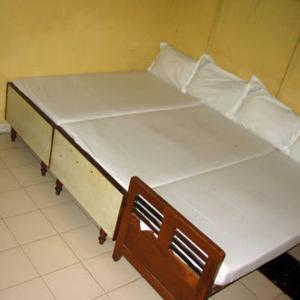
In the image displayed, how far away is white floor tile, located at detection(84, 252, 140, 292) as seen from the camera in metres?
2.07

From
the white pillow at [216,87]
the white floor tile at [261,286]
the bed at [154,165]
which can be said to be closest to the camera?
the bed at [154,165]

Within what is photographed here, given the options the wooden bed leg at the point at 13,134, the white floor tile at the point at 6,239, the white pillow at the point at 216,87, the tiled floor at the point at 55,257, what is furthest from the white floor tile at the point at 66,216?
the white pillow at the point at 216,87

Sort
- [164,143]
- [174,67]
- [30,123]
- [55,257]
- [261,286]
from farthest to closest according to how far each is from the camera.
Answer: [174,67], [30,123], [164,143], [261,286], [55,257]

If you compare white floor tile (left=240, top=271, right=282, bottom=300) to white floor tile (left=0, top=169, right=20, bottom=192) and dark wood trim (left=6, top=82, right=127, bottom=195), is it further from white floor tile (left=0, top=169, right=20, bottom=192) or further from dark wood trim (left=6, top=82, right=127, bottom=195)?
white floor tile (left=0, top=169, right=20, bottom=192)

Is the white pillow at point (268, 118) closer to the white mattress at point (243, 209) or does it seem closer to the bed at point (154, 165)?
the bed at point (154, 165)

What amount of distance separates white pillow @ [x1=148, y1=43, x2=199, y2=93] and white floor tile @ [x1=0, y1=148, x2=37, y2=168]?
1.50 m

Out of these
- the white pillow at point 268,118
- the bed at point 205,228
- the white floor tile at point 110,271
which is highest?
the white pillow at point 268,118

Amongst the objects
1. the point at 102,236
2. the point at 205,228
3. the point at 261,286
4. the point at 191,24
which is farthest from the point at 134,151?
the point at 191,24

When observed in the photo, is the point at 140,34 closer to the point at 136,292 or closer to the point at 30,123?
the point at 30,123

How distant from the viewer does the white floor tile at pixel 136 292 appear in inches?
79.1

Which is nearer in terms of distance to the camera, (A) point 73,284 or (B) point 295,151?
(A) point 73,284

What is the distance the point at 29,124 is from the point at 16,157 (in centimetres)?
32

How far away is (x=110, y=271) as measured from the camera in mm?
2141

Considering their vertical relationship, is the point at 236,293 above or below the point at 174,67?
below
